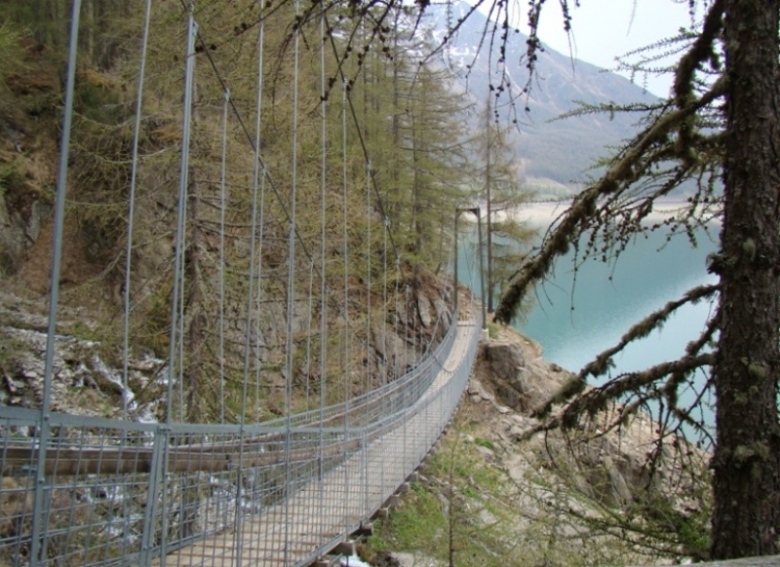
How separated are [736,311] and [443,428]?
6.46 m

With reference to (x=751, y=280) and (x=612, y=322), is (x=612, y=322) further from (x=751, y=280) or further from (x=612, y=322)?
(x=751, y=280)

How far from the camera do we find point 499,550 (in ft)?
13.5

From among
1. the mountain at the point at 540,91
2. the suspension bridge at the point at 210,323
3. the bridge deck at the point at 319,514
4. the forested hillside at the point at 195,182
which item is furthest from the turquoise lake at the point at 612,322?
the bridge deck at the point at 319,514

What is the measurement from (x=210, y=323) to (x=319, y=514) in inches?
97.5

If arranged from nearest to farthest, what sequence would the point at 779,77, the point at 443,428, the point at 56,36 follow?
the point at 779,77
the point at 443,428
the point at 56,36

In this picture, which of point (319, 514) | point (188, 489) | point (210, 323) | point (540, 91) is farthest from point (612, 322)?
point (540, 91)

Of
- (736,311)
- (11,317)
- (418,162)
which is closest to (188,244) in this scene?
(11,317)

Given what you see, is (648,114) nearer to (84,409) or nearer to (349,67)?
(84,409)

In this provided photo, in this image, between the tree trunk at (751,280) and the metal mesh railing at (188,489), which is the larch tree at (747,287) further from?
the metal mesh railing at (188,489)

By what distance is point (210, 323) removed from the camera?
5887 millimetres

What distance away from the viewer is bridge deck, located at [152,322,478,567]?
125 inches

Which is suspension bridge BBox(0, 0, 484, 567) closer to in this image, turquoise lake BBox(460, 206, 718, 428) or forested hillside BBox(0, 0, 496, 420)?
forested hillside BBox(0, 0, 496, 420)

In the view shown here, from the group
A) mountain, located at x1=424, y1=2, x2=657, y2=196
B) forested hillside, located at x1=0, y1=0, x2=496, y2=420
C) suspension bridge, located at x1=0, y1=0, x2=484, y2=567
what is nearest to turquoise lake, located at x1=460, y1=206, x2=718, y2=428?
mountain, located at x1=424, y1=2, x2=657, y2=196

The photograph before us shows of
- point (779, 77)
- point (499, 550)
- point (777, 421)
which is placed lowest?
point (499, 550)
